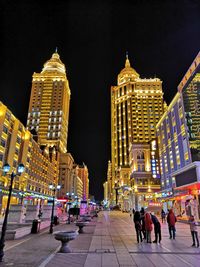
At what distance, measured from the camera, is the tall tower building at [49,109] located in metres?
139

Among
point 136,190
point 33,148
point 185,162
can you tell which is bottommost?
point 136,190

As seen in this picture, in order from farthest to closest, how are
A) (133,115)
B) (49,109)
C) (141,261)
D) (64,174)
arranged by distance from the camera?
(49,109), (133,115), (64,174), (141,261)

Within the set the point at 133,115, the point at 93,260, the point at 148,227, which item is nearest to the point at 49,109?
the point at 133,115

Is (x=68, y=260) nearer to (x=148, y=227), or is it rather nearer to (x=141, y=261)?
(x=141, y=261)

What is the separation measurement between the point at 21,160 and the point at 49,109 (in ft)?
295

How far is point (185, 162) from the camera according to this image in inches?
1822

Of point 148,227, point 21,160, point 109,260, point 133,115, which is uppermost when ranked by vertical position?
point 133,115

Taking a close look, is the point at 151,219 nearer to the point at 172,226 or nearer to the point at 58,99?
the point at 172,226

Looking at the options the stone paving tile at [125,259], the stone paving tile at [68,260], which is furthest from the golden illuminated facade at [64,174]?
the stone paving tile at [125,259]

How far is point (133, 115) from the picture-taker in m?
139

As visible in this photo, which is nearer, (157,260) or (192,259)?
(157,260)

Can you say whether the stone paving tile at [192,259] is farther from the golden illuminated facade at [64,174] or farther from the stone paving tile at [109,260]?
the golden illuminated facade at [64,174]

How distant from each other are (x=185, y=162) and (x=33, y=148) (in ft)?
171

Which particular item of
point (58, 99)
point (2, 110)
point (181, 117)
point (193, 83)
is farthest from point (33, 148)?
point (58, 99)
